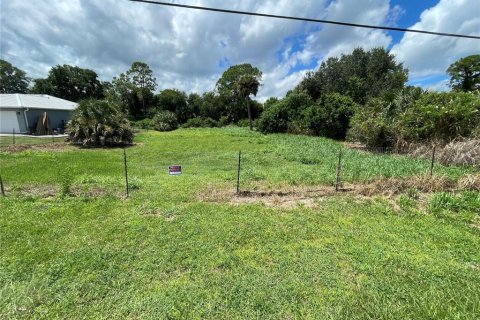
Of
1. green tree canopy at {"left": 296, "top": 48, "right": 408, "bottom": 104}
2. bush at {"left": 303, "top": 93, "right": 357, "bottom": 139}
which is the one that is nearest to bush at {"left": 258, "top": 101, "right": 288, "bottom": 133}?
bush at {"left": 303, "top": 93, "right": 357, "bottom": 139}

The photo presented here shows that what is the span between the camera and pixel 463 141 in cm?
962

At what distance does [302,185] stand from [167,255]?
429cm

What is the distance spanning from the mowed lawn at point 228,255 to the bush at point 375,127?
750 centimetres

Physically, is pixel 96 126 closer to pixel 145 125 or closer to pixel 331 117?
pixel 145 125

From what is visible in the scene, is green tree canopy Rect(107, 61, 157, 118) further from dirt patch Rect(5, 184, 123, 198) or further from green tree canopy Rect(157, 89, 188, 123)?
dirt patch Rect(5, 184, 123, 198)

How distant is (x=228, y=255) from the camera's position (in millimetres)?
3486

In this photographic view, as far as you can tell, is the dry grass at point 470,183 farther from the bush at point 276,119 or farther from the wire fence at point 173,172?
the bush at point 276,119

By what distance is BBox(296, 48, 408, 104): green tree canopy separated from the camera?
81.5ft

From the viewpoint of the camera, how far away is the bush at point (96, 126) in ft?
47.7

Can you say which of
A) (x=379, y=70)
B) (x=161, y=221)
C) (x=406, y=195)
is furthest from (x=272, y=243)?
(x=379, y=70)

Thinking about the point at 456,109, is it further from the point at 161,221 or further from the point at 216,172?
the point at 161,221

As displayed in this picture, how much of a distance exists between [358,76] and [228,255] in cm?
2867

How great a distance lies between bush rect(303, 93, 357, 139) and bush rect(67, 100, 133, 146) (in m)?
13.8

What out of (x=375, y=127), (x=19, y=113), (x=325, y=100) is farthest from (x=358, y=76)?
(x=19, y=113)
